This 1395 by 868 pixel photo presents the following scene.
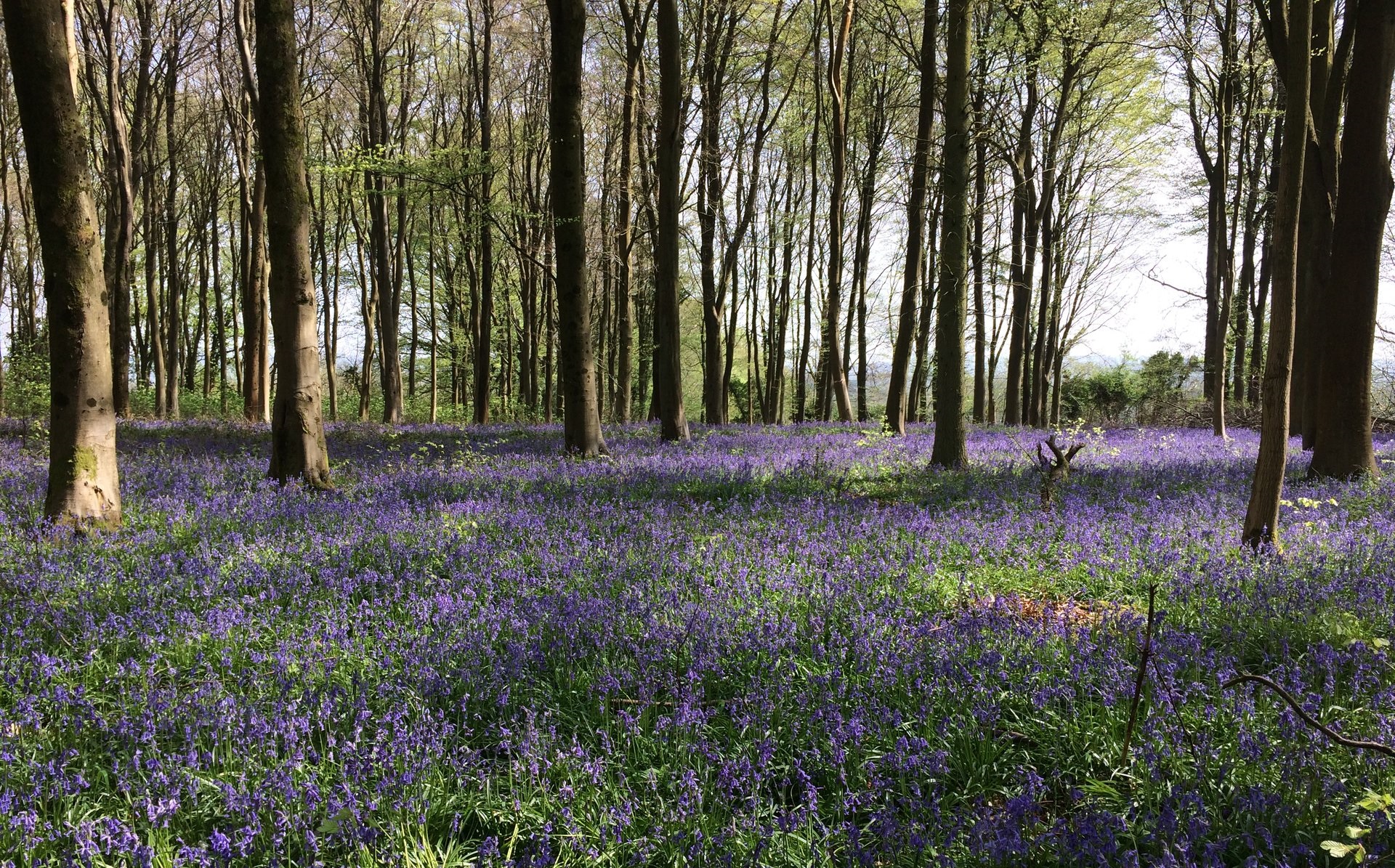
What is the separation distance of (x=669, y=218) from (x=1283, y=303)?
10313 mm

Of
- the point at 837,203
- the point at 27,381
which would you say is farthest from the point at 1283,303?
the point at 27,381

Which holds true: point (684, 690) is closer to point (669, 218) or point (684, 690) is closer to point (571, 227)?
point (571, 227)

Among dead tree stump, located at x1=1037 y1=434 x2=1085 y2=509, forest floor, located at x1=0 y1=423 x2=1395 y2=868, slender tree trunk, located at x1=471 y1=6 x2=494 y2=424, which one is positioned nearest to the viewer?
forest floor, located at x1=0 y1=423 x2=1395 y2=868

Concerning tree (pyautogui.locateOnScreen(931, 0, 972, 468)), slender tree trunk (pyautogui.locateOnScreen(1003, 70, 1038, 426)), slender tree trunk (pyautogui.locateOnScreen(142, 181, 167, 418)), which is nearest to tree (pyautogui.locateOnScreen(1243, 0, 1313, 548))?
tree (pyautogui.locateOnScreen(931, 0, 972, 468))

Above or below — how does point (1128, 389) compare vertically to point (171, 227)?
below

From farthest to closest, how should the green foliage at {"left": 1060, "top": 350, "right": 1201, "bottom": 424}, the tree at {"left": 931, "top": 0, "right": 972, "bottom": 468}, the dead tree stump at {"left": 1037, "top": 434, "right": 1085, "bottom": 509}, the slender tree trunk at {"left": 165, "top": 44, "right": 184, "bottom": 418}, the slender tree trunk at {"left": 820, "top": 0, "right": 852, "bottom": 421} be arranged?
1. the green foliage at {"left": 1060, "top": 350, "right": 1201, "bottom": 424}
2. the slender tree trunk at {"left": 165, "top": 44, "right": 184, "bottom": 418}
3. the slender tree trunk at {"left": 820, "top": 0, "right": 852, "bottom": 421}
4. the tree at {"left": 931, "top": 0, "right": 972, "bottom": 468}
5. the dead tree stump at {"left": 1037, "top": 434, "right": 1085, "bottom": 509}

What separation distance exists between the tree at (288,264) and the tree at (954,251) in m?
8.56

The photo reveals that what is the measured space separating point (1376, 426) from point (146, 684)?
2808 cm

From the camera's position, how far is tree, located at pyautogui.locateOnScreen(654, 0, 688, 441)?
13.2m

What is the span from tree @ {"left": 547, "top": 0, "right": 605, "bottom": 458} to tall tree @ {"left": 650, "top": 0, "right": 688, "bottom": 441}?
8.15 feet

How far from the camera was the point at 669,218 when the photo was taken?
13.7 m

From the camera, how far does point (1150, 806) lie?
2.44 metres

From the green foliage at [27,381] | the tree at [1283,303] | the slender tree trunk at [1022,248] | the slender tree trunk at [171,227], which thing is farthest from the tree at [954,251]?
the green foliage at [27,381]

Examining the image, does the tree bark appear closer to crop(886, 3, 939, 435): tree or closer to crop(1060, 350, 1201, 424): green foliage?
crop(886, 3, 939, 435): tree
